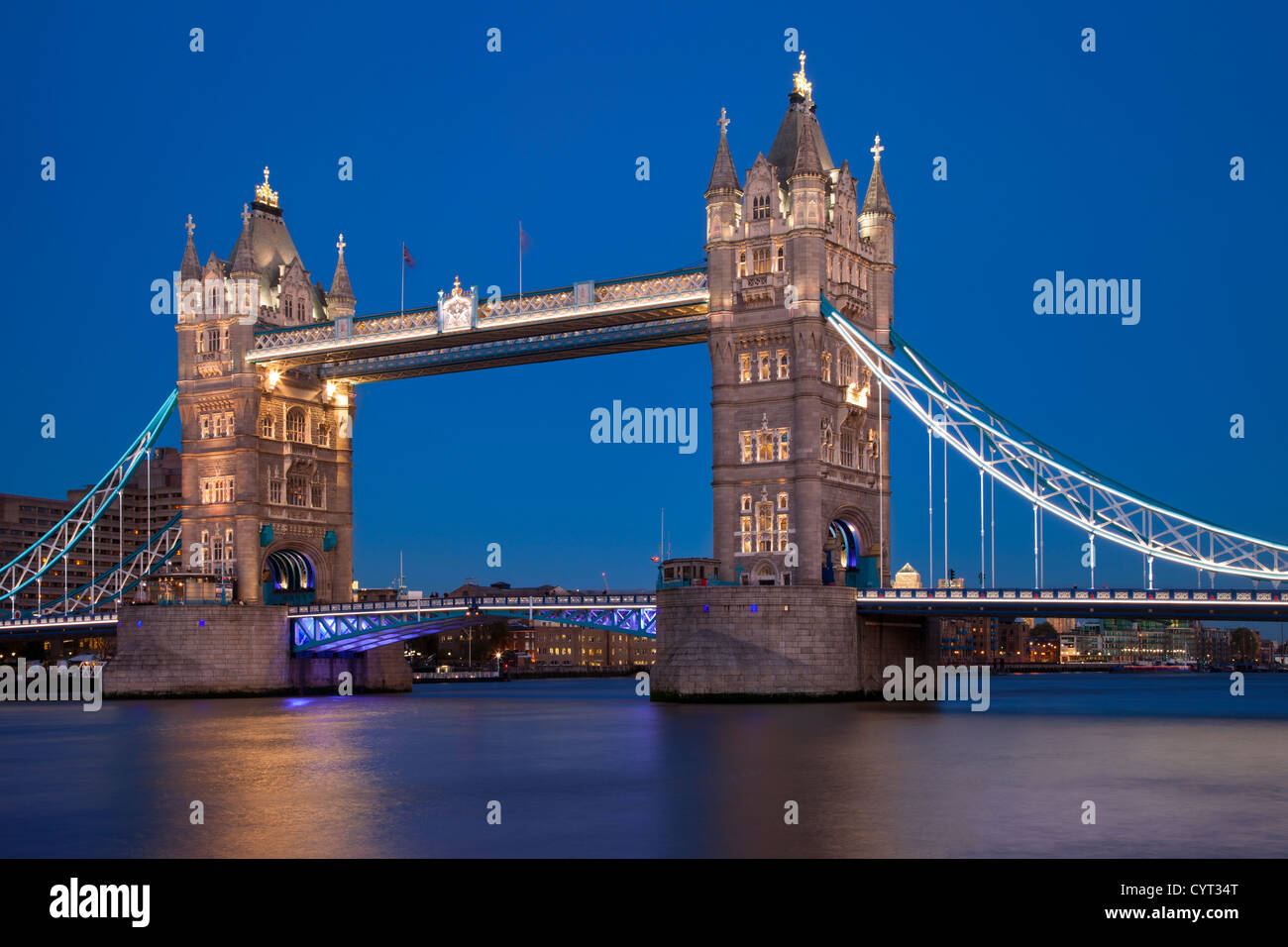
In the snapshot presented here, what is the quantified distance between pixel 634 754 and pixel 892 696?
25.8m

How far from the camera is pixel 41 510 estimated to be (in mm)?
185875

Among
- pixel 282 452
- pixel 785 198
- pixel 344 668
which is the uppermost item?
pixel 785 198

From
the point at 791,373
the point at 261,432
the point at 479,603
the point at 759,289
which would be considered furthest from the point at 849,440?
the point at 261,432

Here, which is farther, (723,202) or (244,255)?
(244,255)

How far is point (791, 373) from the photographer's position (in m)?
61.3

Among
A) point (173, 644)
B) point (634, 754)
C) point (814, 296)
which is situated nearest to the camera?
point (634, 754)

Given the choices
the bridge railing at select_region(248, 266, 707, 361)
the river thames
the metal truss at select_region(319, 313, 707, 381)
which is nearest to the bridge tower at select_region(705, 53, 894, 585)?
the bridge railing at select_region(248, 266, 707, 361)

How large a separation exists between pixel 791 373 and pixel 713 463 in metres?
5.23

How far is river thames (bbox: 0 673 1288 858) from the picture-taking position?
23812mm

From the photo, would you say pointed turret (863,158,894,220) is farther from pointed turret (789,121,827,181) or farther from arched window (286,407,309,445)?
arched window (286,407,309,445)

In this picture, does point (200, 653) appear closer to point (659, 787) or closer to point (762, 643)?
point (762, 643)
